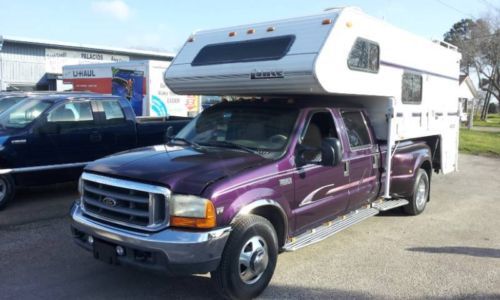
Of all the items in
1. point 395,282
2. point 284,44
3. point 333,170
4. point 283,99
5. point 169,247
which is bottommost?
point 395,282

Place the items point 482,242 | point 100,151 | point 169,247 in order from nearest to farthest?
point 169,247 < point 482,242 < point 100,151

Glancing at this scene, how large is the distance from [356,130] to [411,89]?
203 cm

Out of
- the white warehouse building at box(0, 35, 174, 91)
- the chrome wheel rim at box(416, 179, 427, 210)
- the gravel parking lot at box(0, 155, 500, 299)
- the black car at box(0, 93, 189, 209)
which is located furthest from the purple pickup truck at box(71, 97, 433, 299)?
the white warehouse building at box(0, 35, 174, 91)

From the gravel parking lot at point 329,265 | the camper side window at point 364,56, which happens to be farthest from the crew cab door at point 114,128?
the camper side window at point 364,56

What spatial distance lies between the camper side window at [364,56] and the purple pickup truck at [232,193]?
0.56 metres

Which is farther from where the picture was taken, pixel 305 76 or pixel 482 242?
pixel 482 242

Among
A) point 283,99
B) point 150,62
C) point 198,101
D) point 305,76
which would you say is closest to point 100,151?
point 283,99

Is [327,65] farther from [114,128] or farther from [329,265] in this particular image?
[114,128]

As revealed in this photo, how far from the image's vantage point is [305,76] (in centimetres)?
525

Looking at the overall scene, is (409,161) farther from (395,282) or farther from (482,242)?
(395,282)

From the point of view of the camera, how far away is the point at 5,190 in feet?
25.2

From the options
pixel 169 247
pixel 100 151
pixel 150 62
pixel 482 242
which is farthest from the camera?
pixel 150 62

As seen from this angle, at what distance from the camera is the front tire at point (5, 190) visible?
25.1 feet

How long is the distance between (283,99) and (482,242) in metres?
3.48
